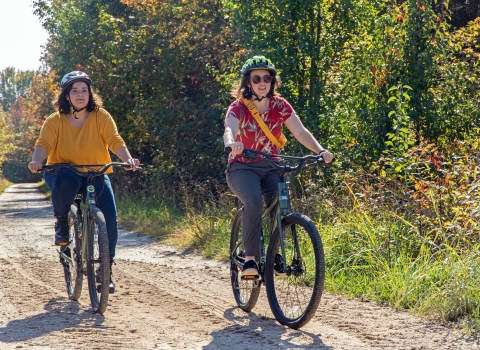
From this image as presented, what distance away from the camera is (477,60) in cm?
1085

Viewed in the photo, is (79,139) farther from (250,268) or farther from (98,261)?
(250,268)

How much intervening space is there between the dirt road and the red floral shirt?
138cm

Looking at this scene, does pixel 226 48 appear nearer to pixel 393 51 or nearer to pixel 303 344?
→ pixel 393 51

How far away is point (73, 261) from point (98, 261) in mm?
683

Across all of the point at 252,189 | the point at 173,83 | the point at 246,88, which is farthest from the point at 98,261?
the point at 173,83

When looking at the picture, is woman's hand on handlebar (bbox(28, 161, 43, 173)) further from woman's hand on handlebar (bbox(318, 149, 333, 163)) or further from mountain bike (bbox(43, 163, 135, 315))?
woman's hand on handlebar (bbox(318, 149, 333, 163))

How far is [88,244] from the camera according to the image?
6070 millimetres

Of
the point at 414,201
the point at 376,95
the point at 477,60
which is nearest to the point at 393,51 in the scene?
the point at 376,95

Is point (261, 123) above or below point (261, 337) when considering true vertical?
above

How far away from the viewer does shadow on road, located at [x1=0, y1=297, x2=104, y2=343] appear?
5.12 m

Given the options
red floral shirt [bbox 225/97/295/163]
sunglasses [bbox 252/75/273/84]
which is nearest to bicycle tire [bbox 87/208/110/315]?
red floral shirt [bbox 225/97/295/163]

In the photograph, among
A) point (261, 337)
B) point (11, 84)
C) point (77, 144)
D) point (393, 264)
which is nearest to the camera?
point (261, 337)

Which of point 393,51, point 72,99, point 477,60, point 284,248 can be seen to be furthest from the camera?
point 477,60

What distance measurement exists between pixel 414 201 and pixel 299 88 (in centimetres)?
488
